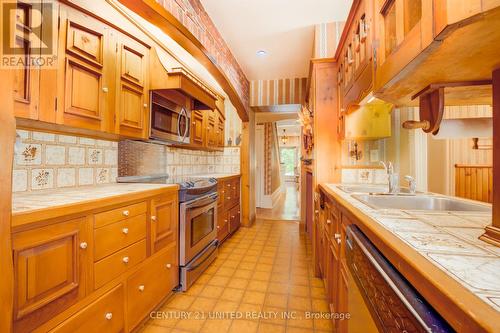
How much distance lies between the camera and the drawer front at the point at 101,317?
1041 millimetres

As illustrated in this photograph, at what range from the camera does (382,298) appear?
1.97 ft

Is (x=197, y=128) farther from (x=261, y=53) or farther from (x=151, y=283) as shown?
(x=151, y=283)

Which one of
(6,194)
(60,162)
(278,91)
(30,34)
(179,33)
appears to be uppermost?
(278,91)

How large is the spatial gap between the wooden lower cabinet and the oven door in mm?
183

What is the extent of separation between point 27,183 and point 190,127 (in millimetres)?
1714

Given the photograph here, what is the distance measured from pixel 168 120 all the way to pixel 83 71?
911mm

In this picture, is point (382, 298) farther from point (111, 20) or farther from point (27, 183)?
point (111, 20)

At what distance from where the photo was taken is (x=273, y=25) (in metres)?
2.51

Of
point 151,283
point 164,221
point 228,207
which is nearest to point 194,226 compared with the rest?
point 164,221

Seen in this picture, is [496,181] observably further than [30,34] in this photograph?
No

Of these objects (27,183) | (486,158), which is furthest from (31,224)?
(486,158)

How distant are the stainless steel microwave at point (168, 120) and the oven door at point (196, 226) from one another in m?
0.70

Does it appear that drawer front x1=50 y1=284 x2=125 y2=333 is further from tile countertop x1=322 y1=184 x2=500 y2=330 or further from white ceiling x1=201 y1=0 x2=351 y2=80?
white ceiling x1=201 y1=0 x2=351 y2=80

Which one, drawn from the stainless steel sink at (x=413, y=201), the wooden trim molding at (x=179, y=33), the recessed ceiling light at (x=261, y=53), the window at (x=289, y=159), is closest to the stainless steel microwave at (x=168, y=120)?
the wooden trim molding at (x=179, y=33)
